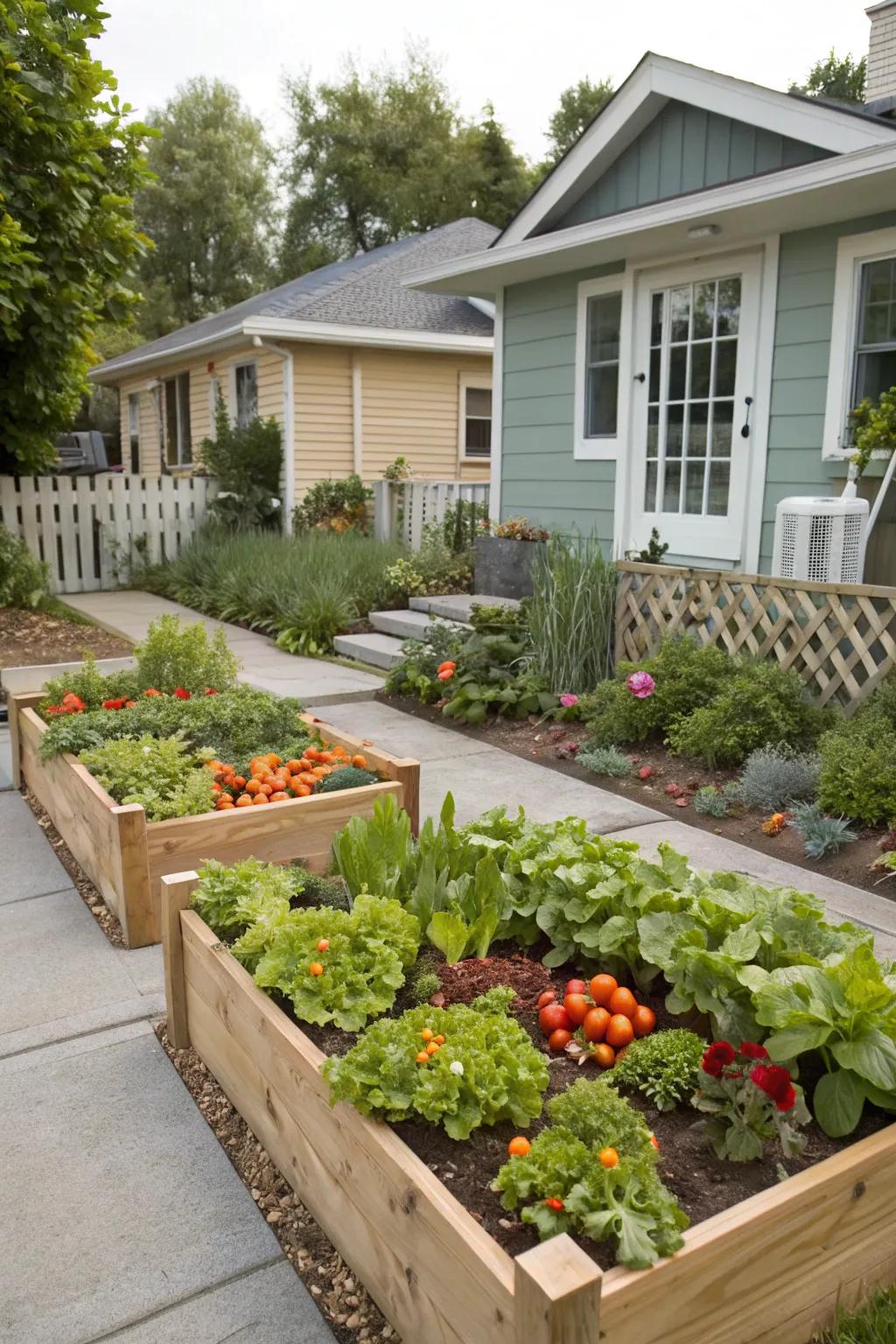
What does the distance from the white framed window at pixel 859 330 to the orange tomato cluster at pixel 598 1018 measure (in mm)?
4807

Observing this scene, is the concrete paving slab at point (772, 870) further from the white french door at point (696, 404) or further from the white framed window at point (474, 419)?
the white framed window at point (474, 419)

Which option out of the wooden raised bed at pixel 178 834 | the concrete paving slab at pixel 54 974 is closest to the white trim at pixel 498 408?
the wooden raised bed at pixel 178 834

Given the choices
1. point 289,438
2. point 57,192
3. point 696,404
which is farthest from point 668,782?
point 289,438

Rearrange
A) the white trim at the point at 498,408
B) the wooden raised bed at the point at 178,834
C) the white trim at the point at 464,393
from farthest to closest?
the white trim at the point at 464,393
the white trim at the point at 498,408
the wooden raised bed at the point at 178,834

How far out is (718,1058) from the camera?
5.79ft

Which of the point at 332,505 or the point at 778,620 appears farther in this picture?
the point at 332,505

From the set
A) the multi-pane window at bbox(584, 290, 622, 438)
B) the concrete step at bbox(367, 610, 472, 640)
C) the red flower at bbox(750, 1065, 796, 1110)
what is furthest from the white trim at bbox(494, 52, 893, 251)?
the red flower at bbox(750, 1065, 796, 1110)

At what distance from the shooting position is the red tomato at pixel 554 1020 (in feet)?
7.00

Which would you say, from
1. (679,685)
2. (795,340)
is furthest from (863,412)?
(679,685)

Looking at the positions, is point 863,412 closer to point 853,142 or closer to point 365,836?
point 853,142

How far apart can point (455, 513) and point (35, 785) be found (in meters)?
6.26

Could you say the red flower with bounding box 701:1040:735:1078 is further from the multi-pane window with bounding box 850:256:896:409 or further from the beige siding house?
the beige siding house

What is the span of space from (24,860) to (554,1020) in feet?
8.29

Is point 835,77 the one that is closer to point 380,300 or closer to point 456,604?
point 380,300
